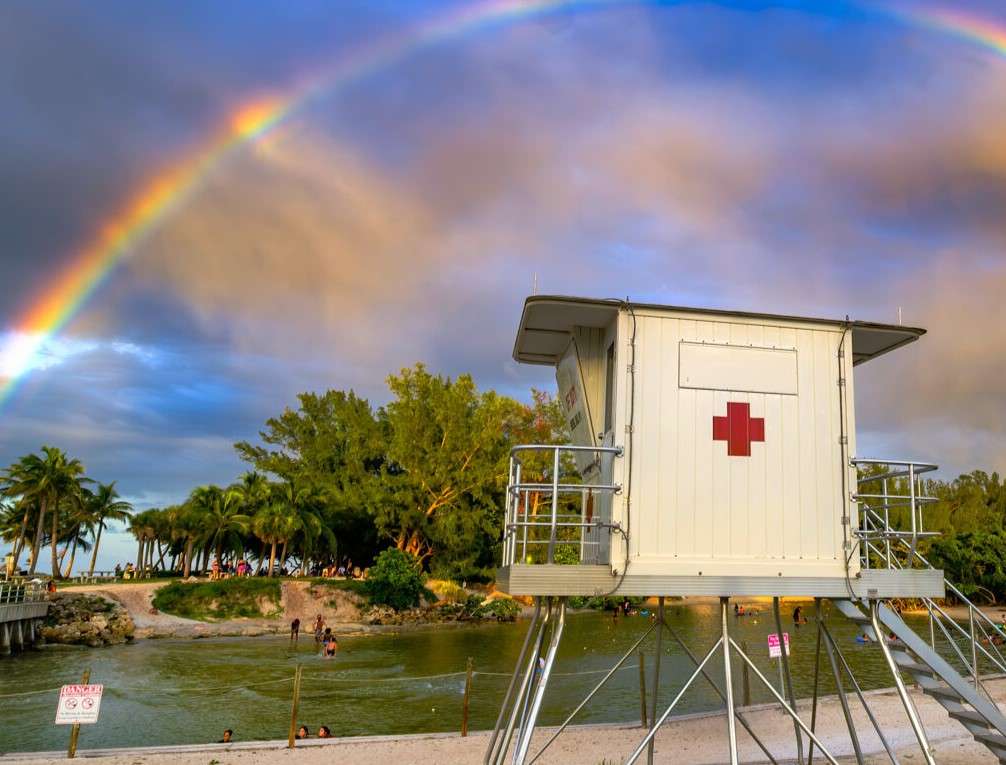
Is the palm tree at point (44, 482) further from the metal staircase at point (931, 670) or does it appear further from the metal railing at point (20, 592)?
the metal staircase at point (931, 670)

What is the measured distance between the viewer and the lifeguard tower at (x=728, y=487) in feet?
31.1

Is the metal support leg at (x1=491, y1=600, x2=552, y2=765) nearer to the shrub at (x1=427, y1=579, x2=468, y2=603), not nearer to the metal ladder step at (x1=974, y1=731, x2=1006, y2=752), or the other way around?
the metal ladder step at (x1=974, y1=731, x2=1006, y2=752)

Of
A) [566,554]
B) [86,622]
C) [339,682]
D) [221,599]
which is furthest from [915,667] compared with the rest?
[221,599]

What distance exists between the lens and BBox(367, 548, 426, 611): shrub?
5584cm

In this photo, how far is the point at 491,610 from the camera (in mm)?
59562

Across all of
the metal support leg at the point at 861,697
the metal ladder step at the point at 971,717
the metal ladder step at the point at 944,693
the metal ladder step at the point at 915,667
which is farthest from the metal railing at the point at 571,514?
the metal ladder step at the point at 971,717

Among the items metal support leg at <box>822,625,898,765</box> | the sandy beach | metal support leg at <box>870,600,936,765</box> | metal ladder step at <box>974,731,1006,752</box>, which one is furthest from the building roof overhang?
the sandy beach

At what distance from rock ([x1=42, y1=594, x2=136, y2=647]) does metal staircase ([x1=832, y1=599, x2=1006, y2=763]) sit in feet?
142

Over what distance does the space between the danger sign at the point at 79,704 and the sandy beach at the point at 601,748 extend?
0.71 m

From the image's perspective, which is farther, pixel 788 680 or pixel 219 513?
pixel 219 513

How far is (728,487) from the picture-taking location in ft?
32.5

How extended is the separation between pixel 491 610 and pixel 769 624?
20999 millimetres

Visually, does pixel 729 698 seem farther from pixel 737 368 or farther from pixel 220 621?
pixel 220 621

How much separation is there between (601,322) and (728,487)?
9.52 feet
